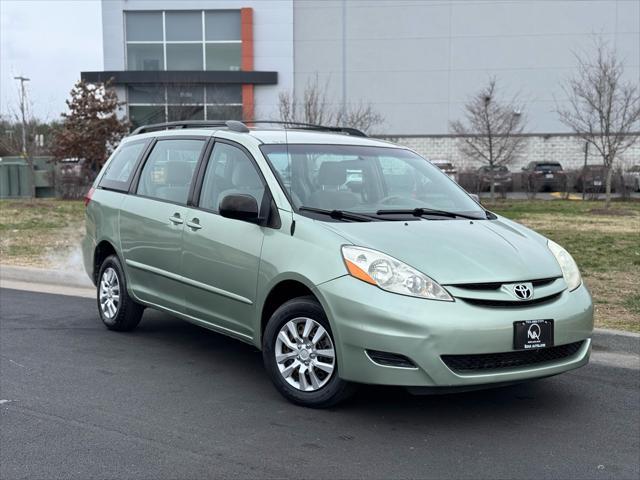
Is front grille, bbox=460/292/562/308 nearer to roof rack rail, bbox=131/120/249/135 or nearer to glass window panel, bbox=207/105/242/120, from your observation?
roof rack rail, bbox=131/120/249/135

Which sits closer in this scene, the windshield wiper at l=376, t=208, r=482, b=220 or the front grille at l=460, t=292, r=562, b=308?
the front grille at l=460, t=292, r=562, b=308

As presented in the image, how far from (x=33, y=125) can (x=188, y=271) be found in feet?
70.8

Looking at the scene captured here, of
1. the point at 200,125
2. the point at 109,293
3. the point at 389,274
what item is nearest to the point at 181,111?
the point at 109,293

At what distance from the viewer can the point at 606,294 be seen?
8.18 metres

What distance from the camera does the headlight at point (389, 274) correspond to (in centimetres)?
432

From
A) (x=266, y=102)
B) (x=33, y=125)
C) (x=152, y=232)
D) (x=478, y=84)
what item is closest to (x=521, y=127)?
(x=478, y=84)

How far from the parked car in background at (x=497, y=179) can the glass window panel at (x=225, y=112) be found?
11385 millimetres

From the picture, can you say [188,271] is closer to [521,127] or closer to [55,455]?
[55,455]

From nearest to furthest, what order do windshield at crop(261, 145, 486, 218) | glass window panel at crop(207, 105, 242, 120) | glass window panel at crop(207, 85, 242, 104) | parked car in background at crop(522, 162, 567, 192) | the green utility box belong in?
1. windshield at crop(261, 145, 486, 218)
2. parked car in background at crop(522, 162, 567, 192)
3. the green utility box
4. glass window panel at crop(207, 105, 242, 120)
5. glass window panel at crop(207, 85, 242, 104)

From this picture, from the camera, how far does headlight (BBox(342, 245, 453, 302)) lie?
14.2ft

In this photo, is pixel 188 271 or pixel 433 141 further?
pixel 433 141

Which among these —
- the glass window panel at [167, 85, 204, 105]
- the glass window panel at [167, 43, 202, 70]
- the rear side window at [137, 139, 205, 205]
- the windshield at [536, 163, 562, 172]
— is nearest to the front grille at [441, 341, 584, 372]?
the rear side window at [137, 139, 205, 205]

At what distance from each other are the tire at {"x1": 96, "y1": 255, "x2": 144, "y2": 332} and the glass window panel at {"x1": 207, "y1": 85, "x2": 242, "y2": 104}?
28.9 metres

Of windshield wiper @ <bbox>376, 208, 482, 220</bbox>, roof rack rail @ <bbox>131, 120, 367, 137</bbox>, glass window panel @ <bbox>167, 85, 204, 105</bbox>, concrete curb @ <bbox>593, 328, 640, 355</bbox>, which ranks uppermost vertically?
glass window panel @ <bbox>167, 85, 204, 105</bbox>
